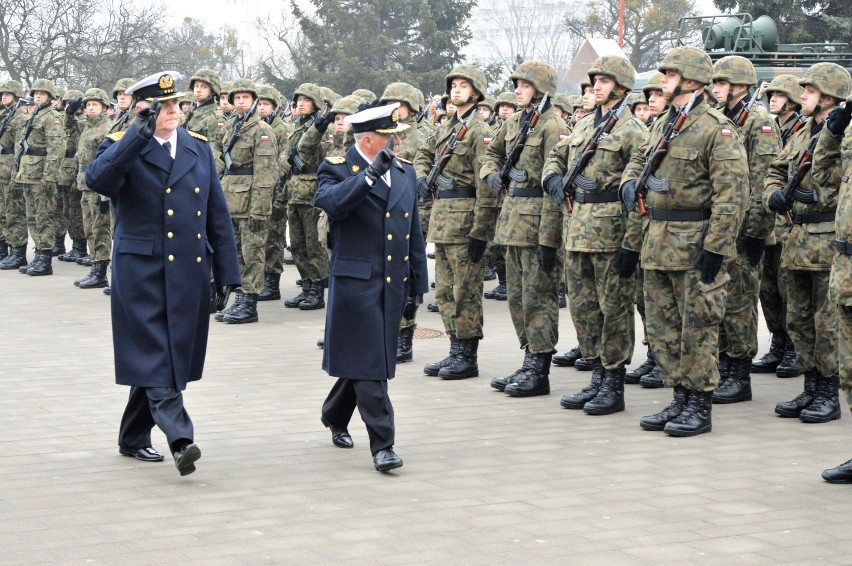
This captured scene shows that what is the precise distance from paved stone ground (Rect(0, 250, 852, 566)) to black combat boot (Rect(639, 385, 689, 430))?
0.27ft

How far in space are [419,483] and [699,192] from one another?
2.67 meters

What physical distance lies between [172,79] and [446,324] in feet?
12.7

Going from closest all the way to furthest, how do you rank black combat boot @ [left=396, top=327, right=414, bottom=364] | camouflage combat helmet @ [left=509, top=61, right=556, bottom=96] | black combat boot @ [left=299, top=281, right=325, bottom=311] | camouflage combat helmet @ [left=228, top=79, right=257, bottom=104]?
camouflage combat helmet @ [left=509, top=61, right=556, bottom=96] → black combat boot @ [left=396, top=327, right=414, bottom=364] → camouflage combat helmet @ [left=228, top=79, right=257, bottom=104] → black combat boot @ [left=299, top=281, right=325, bottom=311]

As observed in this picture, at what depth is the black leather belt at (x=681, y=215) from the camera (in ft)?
26.9

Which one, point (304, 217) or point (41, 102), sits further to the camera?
point (41, 102)

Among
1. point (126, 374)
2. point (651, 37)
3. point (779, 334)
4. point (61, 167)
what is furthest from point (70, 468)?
point (651, 37)

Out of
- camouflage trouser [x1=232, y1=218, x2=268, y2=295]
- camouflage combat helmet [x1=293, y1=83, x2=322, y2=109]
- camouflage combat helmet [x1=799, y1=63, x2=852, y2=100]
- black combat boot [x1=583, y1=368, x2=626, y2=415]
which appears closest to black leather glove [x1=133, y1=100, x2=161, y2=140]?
black combat boot [x1=583, y1=368, x2=626, y2=415]

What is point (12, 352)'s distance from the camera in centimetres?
1100

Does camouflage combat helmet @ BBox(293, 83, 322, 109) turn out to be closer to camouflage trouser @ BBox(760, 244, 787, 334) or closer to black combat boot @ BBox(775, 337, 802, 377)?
camouflage trouser @ BBox(760, 244, 787, 334)

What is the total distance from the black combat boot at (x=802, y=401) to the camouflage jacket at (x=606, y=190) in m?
1.51

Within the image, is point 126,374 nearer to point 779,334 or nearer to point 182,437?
point 182,437

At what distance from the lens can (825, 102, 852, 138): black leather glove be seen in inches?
304

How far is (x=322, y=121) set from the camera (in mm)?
→ 13117

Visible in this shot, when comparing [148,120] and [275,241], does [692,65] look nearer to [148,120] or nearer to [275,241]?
[148,120]
